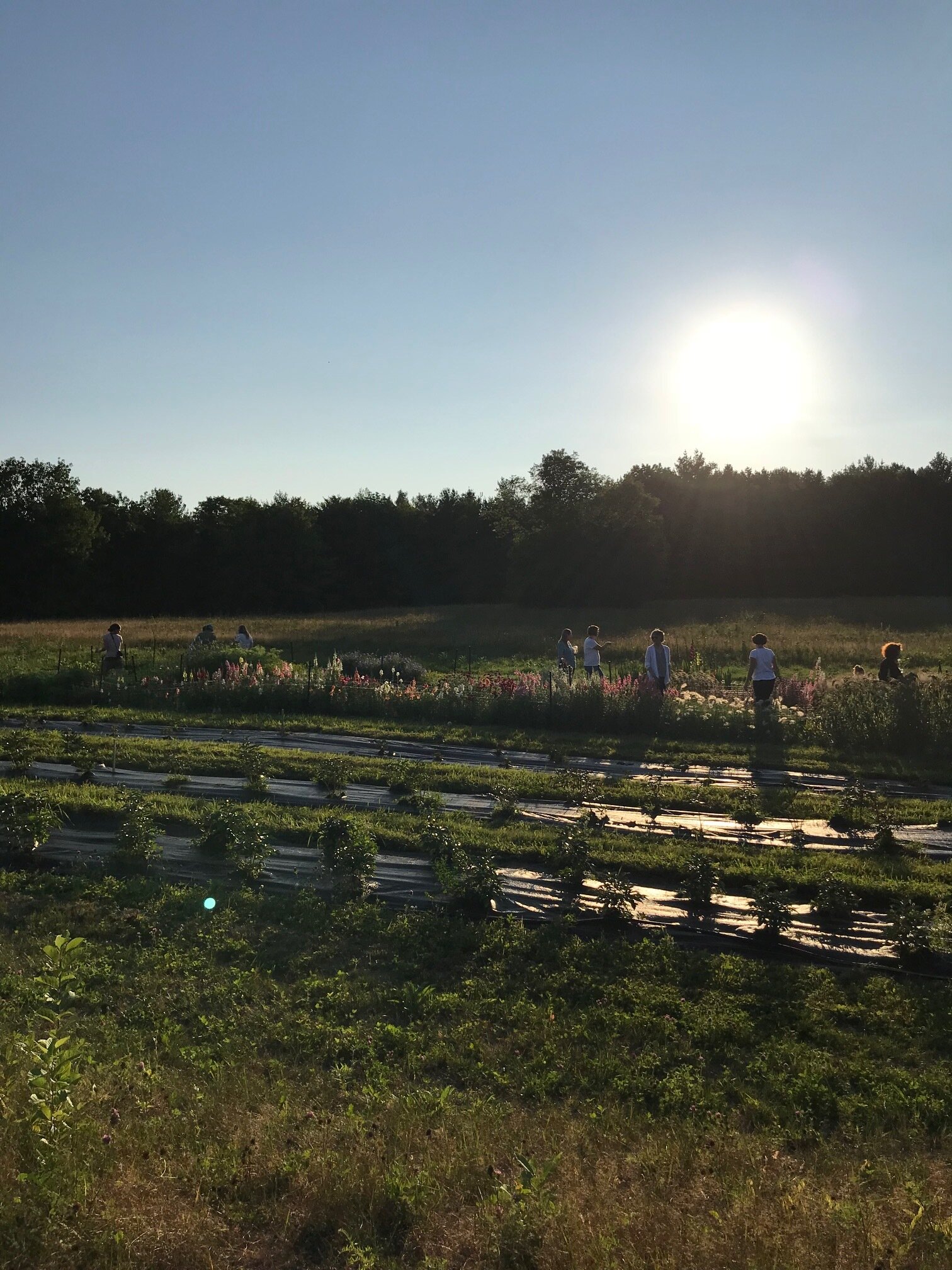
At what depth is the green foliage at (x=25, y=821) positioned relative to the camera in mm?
8102

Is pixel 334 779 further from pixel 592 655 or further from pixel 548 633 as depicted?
pixel 548 633

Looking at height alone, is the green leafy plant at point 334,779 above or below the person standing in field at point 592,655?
below

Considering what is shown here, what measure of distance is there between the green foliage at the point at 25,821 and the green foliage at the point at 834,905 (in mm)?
6370

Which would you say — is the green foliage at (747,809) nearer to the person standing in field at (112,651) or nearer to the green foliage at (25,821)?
the green foliage at (25,821)

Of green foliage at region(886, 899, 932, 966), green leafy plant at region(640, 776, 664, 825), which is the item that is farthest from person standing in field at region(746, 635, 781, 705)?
green foliage at region(886, 899, 932, 966)

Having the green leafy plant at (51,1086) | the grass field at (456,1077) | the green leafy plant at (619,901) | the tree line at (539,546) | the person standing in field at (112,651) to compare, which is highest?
the tree line at (539,546)

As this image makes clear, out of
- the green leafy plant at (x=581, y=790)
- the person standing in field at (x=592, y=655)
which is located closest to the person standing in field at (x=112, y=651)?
the person standing in field at (x=592, y=655)

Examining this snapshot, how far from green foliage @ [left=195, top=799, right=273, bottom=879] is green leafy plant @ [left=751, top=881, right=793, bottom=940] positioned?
393cm

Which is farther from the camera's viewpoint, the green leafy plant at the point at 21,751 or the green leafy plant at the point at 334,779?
the green leafy plant at the point at 21,751

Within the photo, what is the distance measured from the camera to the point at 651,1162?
12.7ft

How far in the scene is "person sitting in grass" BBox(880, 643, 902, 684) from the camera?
15016 mm

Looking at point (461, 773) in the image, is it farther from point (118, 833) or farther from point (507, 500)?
point (507, 500)

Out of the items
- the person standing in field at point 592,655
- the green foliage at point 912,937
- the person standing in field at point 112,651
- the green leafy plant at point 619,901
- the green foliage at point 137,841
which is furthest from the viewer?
the person standing in field at point 112,651

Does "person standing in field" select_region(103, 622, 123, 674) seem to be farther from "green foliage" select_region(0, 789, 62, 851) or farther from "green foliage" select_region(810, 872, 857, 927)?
"green foliage" select_region(810, 872, 857, 927)
